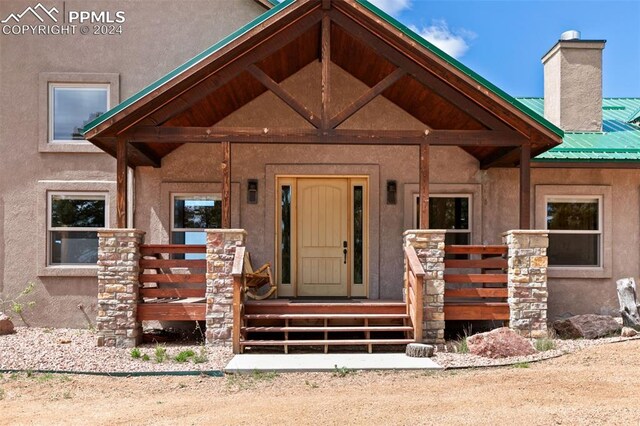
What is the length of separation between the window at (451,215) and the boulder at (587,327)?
2.32m

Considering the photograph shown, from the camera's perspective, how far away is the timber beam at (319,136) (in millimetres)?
8555

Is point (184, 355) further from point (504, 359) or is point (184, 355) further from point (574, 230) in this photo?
point (574, 230)

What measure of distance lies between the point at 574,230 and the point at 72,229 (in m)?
9.18

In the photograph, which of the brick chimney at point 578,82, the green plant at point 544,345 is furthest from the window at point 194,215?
the brick chimney at point 578,82

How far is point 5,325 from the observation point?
9734mm

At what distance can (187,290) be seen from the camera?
28.8ft

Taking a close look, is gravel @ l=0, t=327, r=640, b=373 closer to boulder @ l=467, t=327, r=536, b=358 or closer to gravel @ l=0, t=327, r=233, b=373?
gravel @ l=0, t=327, r=233, b=373

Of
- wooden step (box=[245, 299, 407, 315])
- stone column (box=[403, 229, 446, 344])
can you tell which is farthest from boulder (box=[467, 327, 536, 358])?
wooden step (box=[245, 299, 407, 315])

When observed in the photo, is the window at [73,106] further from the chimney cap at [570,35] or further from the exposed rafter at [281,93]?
the chimney cap at [570,35]

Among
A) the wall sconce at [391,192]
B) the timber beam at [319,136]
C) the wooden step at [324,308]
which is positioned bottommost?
the wooden step at [324,308]

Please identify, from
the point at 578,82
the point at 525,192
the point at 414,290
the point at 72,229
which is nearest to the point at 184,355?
the point at 414,290

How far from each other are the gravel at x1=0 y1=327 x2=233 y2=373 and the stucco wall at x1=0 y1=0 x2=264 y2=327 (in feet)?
4.10

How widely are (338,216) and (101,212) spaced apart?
4.39 metres

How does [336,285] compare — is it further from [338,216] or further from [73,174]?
[73,174]
